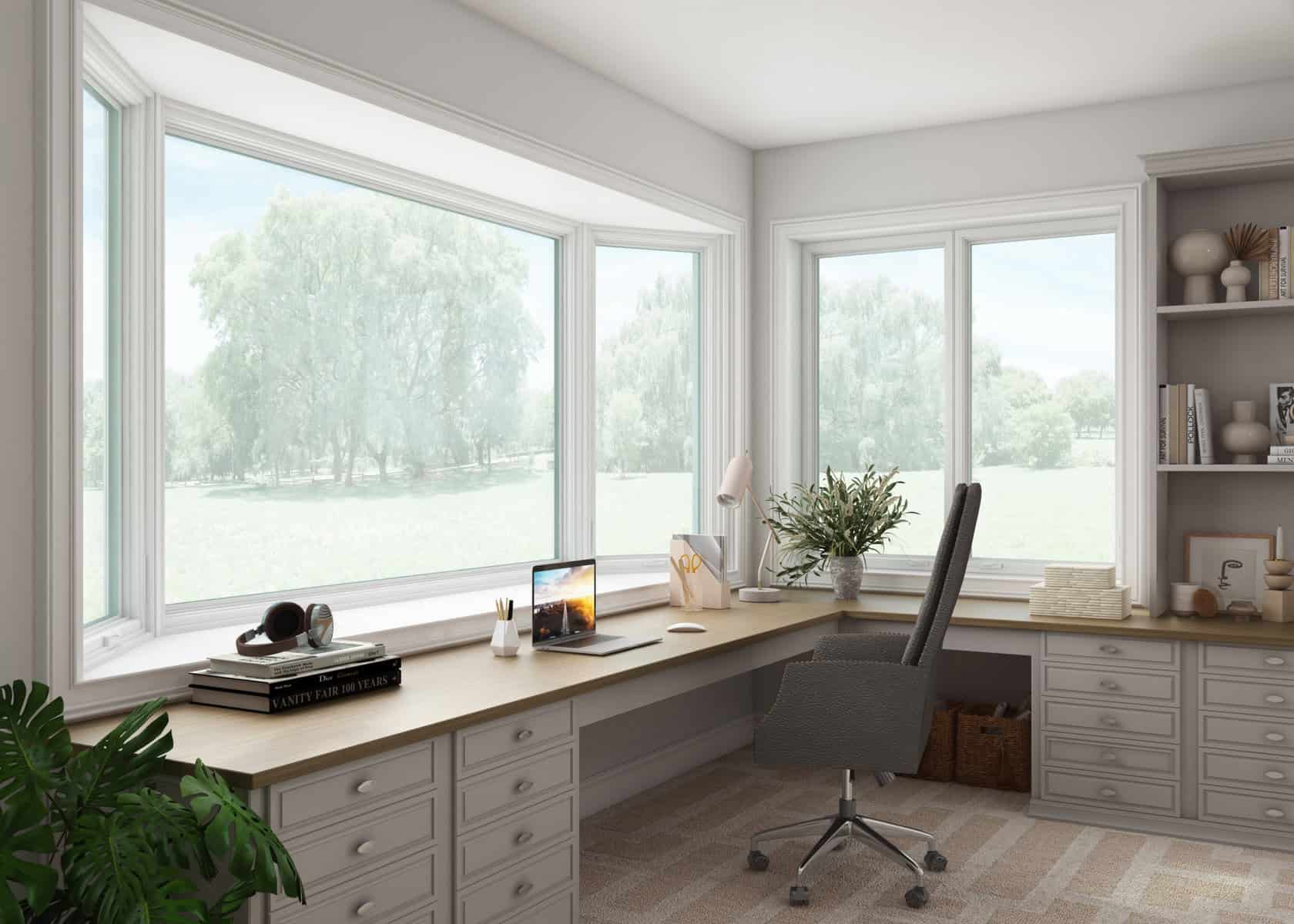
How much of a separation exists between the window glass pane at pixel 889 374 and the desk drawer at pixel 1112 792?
1159 millimetres

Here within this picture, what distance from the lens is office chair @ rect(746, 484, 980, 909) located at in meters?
3.12

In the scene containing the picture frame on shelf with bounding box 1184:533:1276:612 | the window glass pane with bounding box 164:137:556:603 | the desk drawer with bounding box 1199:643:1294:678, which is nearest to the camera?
the window glass pane with bounding box 164:137:556:603

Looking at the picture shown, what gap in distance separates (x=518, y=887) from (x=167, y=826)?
102 cm

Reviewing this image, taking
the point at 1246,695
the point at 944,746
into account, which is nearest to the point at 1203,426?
the point at 1246,695

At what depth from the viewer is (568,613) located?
11.2ft

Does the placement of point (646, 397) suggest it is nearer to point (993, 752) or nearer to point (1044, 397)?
point (1044, 397)

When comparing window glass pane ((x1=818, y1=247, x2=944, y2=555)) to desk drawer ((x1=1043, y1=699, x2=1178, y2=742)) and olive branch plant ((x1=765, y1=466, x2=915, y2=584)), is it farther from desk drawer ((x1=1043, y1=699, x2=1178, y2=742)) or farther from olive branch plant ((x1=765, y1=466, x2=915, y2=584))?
desk drawer ((x1=1043, y1=699, x2=1178, y2=742))

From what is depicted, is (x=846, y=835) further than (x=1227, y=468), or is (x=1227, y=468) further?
(x=1227, y=468)

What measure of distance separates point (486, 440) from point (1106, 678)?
92.3 inches

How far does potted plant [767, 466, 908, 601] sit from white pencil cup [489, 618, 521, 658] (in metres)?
1.64

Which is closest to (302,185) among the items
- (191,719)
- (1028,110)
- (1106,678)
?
(191,719)

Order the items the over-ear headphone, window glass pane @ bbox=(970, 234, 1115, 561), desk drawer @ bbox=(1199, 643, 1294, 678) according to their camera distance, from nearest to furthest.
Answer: the over-ear headphone, desk drawer @ bbox=(1199, 643, 1294, 678), window glass pane @ bbox=(970, 234, 1115, 561)

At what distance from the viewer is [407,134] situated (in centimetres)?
326

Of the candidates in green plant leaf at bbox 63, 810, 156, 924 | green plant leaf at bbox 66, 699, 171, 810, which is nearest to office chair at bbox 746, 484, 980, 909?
green plant leaf at bbox 66, 699, 171, 810
